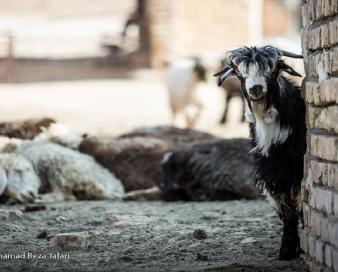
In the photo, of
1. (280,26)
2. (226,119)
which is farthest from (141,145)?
(280,26)

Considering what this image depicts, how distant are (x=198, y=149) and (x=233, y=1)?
17.4 m

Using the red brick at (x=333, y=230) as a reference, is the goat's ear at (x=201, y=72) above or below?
above

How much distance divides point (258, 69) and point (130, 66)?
22659 millimetres

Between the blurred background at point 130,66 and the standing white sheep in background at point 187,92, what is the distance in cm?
12

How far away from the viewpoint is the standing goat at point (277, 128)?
5.96 m

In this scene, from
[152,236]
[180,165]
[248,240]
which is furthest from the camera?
[180,165]

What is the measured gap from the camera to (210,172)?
912 cm

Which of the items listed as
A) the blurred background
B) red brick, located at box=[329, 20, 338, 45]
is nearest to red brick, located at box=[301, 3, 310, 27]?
red brick, located at box=[329, 20, 338, 45]

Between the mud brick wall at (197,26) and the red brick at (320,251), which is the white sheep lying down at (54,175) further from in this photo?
the mud brick wall at (197,26)

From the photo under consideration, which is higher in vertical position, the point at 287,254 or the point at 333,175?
the point at 333,175

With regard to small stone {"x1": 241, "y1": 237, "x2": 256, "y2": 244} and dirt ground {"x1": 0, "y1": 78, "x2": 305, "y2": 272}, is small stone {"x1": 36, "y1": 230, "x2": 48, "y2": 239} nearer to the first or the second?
dirt ground {"x1": 0, "y1": 78, "x2": 305, "y2": 272}

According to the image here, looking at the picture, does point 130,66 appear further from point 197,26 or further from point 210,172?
point 210,172

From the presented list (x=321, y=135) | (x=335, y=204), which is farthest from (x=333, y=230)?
(x=321, y=135)

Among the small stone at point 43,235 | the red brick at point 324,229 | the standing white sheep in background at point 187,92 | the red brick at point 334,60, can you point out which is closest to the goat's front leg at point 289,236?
the red brick at point 324,229
